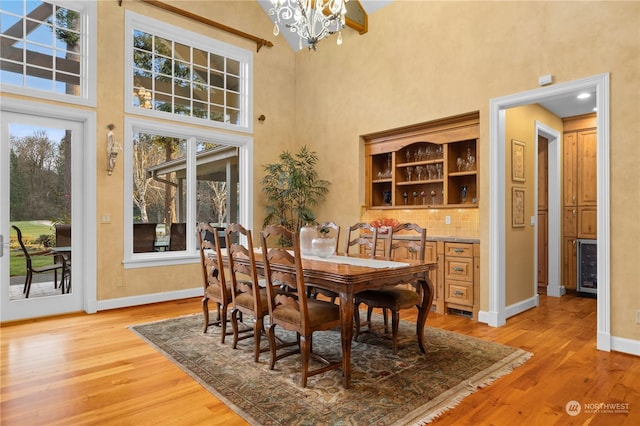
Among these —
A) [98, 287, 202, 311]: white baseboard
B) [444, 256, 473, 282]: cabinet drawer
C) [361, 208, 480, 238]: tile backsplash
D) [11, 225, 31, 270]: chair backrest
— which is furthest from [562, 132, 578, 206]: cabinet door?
[11, 225, 31, 270]: chair backrest

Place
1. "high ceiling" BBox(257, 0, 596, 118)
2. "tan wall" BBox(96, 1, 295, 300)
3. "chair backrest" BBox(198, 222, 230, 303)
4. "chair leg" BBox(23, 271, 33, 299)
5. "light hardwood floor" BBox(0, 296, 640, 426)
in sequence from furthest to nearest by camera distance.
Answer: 1. "high ceiling" BBox(257, 0, 596, 118)
2. "tan wall" BBox(96, 1, 295, 300)
3. "chair leg" BBox(23, 271, 33, 299)
4. "chair backrest" BBox(198, 222, 230, 303)
5. "light hardwood floor" BBox(0, 296, 640, 426)

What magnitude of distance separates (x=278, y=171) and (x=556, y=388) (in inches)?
185

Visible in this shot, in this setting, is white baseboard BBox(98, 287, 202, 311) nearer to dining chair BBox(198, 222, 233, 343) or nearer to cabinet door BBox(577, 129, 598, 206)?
dining chair BBox(198, 222, 233, 343)

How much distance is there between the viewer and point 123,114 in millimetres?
4996

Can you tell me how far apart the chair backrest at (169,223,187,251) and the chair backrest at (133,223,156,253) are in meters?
0.25

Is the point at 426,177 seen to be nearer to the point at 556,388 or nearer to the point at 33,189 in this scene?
the point at 556,388

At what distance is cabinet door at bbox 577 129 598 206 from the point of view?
5762 mm

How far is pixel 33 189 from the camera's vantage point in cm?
439

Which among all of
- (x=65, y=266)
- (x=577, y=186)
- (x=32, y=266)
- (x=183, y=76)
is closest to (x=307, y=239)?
(x=65, y=266)

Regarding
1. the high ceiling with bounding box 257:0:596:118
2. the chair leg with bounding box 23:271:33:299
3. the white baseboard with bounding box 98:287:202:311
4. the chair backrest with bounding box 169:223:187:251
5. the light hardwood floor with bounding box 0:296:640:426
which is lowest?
the light hardwood floor with bounding box 0:296:640:426

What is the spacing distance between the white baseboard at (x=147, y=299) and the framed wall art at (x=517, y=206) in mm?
4340

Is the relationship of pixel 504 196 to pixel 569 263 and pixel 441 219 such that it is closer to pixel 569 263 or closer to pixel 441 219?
pixel 441 219

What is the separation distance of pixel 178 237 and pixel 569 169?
6.00 meters

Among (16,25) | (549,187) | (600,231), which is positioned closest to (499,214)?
(600,231)
